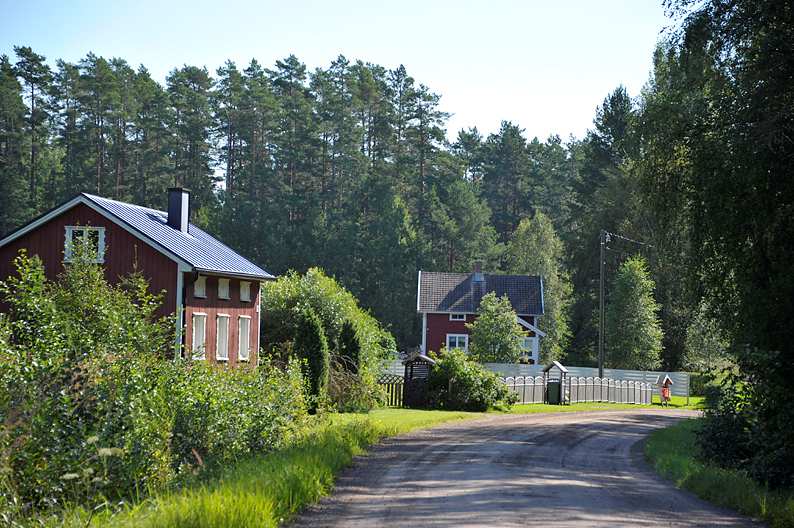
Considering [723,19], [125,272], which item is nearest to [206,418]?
[723,19]

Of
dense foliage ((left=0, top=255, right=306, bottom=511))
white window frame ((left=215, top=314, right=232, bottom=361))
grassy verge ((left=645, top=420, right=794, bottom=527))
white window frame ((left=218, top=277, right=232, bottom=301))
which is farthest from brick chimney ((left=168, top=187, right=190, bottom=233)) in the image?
grassy verge ((left=645, top=420, right=794, bottom=527))

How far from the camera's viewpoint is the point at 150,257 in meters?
35.2

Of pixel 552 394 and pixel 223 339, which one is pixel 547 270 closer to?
pixel 552 394

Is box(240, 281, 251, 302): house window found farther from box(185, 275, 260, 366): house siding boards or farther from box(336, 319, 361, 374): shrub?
box(336, 319, 361, 374): shrub

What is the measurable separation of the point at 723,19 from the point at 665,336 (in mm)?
51131

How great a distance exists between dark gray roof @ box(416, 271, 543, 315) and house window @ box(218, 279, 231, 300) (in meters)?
31.0

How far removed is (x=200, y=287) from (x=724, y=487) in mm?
24526

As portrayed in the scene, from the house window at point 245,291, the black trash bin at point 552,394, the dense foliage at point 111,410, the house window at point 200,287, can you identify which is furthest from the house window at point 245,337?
the dense foliage at point 111,410

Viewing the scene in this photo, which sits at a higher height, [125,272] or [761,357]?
[125,272]

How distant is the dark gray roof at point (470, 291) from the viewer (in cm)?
6825

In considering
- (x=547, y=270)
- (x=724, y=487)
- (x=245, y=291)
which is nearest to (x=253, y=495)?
(x=724, y=487)

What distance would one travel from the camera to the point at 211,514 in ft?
32.0

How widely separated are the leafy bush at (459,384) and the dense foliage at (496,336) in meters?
18.1

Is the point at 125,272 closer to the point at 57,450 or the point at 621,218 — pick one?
the point at 57,450
